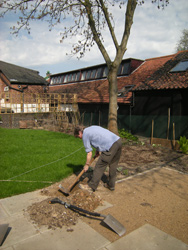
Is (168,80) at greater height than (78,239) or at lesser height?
greater

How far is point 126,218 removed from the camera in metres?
4.25

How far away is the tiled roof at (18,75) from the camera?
2855 centimetres

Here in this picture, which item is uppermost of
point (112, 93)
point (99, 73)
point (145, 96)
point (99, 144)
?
point (99, 73)

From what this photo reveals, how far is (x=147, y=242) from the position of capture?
352 centimetres

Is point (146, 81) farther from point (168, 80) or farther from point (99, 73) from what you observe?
point (99, 73)

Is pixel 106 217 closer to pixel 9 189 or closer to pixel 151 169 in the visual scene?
pixel 9 189

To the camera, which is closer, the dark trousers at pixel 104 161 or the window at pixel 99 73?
the dark trousers at pixel 104 161

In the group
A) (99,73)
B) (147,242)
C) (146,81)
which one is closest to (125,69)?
(99,73)

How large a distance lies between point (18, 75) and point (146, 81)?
70.3 feet

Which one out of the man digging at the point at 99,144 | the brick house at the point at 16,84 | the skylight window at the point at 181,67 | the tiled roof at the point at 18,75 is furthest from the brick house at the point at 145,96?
the tiled roof at the point at 18,75

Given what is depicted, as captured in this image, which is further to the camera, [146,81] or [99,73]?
[99,73]

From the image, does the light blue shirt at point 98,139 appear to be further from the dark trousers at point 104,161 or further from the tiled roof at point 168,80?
the tiled roof at point 168,80

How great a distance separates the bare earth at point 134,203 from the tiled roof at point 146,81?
6.55 meters

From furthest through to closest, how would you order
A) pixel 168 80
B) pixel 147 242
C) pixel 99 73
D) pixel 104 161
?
pixel 99 73 < pixel 168 80 < pixel 104 161 < pixel 147 242
